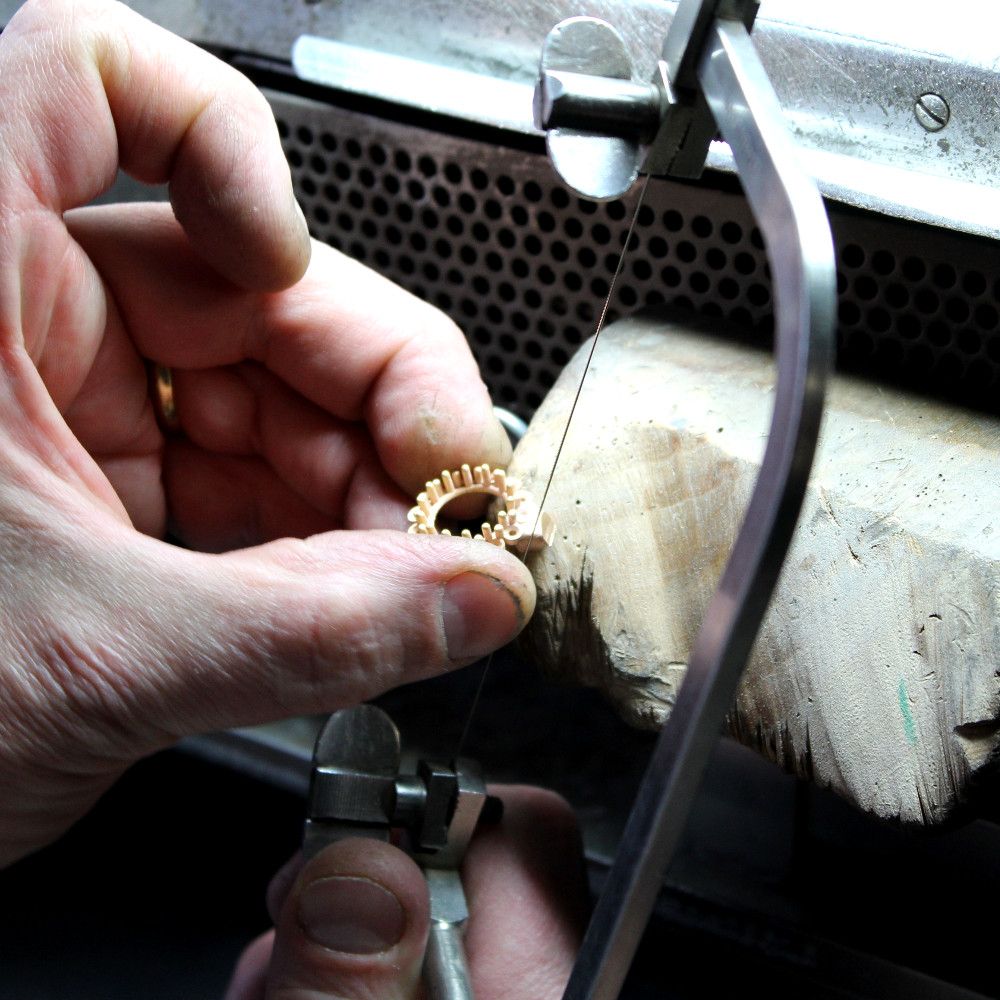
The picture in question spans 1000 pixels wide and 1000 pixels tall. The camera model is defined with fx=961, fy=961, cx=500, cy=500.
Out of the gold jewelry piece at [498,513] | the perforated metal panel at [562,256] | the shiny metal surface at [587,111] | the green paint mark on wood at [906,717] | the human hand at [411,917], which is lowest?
the human hand at [411,917]

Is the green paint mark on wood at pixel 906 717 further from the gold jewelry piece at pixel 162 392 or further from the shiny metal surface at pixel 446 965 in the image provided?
the gold jewelry piece at pixel 162 392

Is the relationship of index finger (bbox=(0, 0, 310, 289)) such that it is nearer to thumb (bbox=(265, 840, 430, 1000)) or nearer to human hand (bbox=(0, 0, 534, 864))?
human hand (bbox=(0, 0, 534, 864))

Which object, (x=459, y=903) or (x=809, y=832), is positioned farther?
(x=809, y=832)

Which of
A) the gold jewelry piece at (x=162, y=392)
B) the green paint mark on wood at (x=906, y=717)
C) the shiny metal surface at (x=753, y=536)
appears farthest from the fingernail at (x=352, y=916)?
the gold jewelry piece at (x=162, y=392)

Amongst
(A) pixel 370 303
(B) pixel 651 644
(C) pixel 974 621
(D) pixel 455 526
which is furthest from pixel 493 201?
(C) pixel 974 621

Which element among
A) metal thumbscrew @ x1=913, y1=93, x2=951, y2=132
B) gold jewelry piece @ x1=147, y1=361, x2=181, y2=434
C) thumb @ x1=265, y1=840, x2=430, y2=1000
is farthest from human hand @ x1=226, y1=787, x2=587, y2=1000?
metal thumbscrew @ x1=913, y1=93, x2=951, y2=132

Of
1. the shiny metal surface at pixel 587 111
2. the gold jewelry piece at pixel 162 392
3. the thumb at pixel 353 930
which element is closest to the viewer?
the shiny metal surface at pixel 587 111

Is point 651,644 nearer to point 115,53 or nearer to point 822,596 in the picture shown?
point 822,596

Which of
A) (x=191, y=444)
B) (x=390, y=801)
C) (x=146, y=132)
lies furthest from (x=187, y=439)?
(x=390, y=801)
